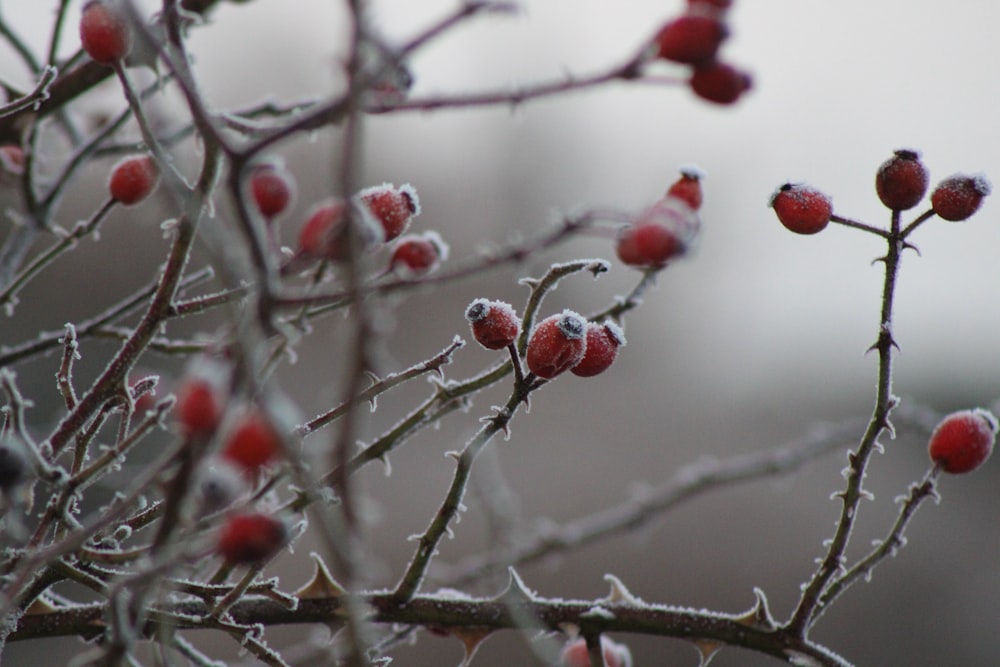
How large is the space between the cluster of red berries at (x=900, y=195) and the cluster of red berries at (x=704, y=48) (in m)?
0.39

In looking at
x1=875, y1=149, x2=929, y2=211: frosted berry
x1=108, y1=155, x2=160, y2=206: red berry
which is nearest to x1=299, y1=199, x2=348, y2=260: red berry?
x1=108, y1=155, x2=160, y2=206: red berry

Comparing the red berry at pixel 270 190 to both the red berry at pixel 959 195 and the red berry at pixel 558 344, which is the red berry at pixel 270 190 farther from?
the red berry at pixel 959 195

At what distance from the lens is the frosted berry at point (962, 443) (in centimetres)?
97

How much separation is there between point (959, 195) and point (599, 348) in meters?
0.40

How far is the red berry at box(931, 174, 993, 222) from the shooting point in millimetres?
924

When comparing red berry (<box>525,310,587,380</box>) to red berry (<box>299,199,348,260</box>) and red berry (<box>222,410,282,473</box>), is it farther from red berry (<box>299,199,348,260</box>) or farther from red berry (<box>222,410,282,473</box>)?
red berry (<box>222,410,282,473</box>)

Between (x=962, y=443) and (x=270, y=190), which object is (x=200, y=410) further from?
(x=962, y=443)

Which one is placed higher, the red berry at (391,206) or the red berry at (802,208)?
the red berry at (391,206)

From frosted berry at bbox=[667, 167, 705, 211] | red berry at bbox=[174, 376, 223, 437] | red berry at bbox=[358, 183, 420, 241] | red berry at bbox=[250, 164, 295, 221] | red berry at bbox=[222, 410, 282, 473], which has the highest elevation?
red berry at bbox=[250, 164, 295, 221]

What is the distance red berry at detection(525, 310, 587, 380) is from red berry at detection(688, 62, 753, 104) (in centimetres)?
28

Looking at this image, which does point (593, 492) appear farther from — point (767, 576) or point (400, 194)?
point (400, 194)

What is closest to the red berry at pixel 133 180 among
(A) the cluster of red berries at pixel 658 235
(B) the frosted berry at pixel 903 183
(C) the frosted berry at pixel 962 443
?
(A) the cluster of red berries at pixel 658 235

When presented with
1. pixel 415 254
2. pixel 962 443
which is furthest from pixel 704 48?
pixel 962 443

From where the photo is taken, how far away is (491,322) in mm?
851
